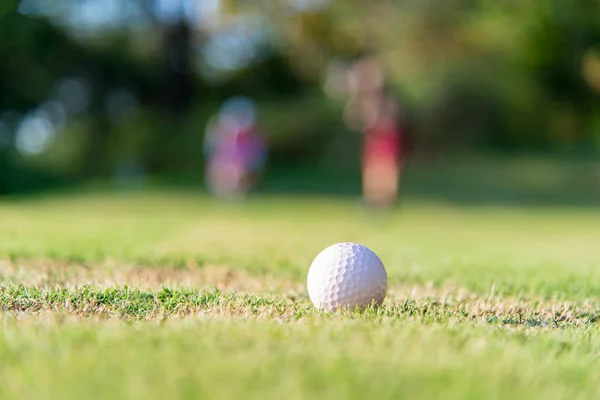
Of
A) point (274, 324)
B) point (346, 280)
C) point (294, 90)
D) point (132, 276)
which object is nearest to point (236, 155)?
point (132, 276)

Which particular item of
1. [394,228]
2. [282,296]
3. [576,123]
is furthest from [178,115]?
[282,296]

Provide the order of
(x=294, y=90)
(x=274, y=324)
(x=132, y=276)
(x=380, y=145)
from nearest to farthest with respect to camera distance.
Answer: (x=274, y=324), (x=132, y=276), (x=380, y=145), (x=294, y=90)

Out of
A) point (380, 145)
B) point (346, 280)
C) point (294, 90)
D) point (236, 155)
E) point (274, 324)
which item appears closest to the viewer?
point (274, 324)

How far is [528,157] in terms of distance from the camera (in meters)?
27.1

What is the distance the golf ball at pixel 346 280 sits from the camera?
13.5ft

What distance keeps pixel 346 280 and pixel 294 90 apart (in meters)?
25.1

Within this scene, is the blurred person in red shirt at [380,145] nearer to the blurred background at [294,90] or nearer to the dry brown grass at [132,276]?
the dry brown grass at [132,276]

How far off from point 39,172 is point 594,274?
19.7 m

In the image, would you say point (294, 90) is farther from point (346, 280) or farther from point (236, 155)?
point (346, 280)

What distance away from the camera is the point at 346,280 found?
162 inches

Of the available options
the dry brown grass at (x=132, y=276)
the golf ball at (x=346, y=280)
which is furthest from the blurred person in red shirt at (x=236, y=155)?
the golf ball at (x=346, y=280)

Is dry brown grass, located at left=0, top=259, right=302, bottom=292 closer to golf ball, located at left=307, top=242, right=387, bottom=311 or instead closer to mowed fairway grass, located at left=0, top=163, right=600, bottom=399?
mowed fairway grass, located at left=0, top=163, right=600, bottom=399

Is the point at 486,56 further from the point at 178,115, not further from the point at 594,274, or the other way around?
the point at 594,274

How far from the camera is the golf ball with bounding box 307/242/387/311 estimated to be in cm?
411
